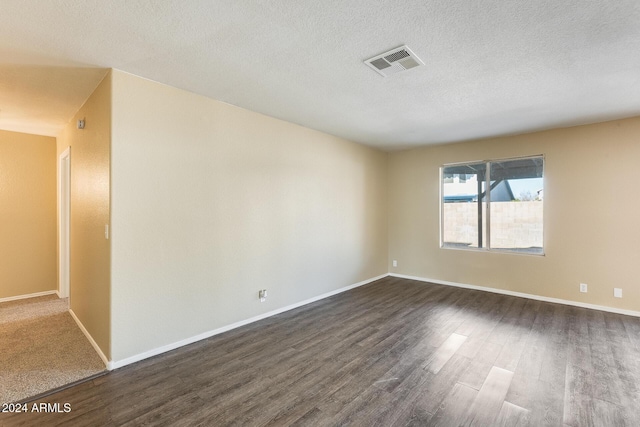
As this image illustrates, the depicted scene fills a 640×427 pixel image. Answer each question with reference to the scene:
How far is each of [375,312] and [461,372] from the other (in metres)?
1.53

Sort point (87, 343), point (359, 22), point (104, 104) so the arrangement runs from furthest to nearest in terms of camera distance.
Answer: point (87, 343) < point (104, 104) < point (359, 22)

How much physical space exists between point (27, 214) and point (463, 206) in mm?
7369

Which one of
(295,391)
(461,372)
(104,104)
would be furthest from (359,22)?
(461,372)

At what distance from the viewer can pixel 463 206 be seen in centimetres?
521

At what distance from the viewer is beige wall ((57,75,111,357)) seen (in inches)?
100

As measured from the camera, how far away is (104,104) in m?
2.61

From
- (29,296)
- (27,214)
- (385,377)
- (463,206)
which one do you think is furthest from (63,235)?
(463,206)

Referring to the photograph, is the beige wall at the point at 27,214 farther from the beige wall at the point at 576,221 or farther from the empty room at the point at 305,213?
the beige wall at the point at 576,221

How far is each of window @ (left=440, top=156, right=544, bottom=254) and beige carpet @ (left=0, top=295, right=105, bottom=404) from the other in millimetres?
5440

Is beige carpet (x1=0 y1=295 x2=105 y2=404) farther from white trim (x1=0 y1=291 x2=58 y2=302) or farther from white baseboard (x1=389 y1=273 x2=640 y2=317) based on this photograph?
white baseboard (x1=389 y1=273 x2=640 y2=317)

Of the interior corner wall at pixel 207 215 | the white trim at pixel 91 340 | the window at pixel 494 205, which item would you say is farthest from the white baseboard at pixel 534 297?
the white trim at pixel 91 340

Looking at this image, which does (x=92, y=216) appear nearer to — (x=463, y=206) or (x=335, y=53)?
(x=335, y=53)

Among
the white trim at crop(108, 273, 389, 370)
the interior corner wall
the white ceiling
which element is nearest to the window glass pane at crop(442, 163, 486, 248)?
the white ceiling

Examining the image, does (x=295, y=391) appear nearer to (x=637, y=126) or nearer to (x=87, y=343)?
(x=87, y=343)
